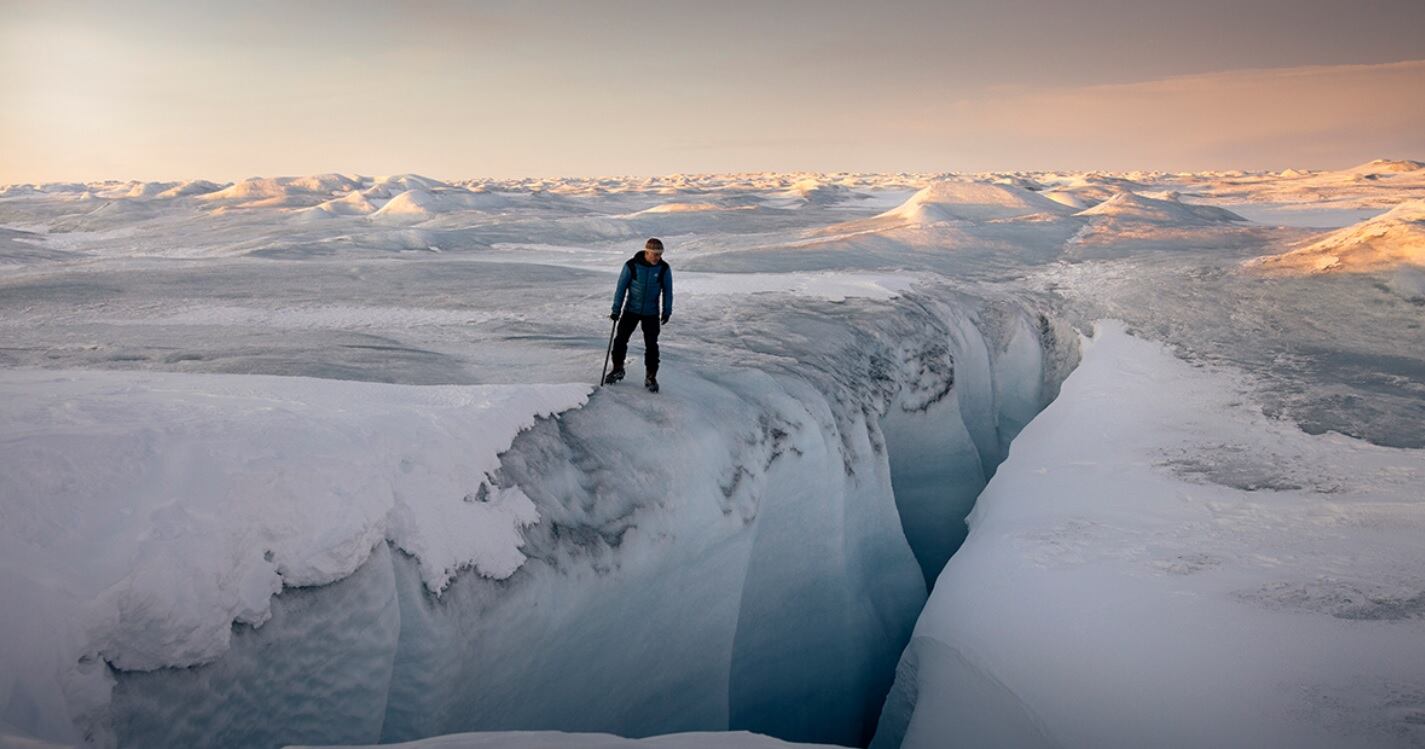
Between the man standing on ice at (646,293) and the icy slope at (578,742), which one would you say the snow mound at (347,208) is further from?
the icy slope at (578,742)

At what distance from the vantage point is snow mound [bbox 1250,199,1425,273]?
13.5 meters

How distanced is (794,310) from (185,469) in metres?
7.52

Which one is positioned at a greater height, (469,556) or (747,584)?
(469,556)

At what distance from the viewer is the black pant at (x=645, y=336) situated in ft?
19.5

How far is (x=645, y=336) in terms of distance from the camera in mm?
5914

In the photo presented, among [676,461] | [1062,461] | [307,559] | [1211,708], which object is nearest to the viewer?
[307,559]

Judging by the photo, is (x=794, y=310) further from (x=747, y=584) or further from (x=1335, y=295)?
(x=1335, y=295)

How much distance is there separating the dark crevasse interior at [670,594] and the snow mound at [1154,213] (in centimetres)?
2025

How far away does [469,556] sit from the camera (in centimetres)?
417

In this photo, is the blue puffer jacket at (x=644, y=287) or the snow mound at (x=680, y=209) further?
the snow mound at (x=680, y=209)

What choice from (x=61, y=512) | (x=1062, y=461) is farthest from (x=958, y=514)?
(x=61, y=512)

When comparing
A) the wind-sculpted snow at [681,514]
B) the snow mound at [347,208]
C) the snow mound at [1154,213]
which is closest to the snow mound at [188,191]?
the snow mound at [347,208]

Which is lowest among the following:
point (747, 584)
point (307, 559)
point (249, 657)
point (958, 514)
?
point (958, 514)

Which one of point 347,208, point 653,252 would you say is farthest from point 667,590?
point 347,208
